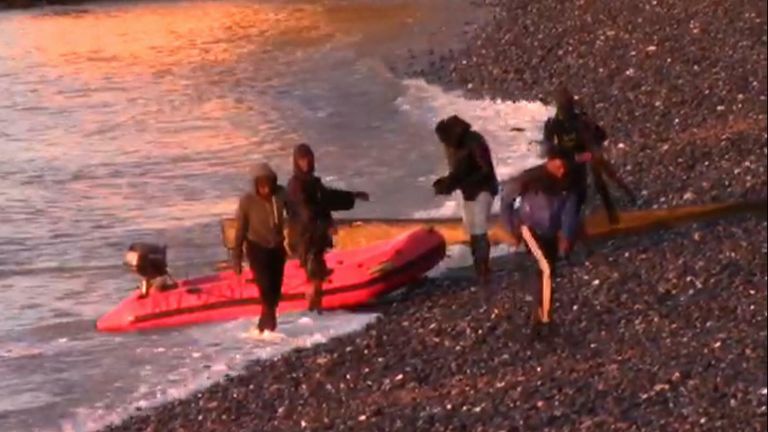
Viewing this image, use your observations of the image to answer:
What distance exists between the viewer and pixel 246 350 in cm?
1280

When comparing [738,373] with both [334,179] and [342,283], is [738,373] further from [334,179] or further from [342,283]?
[334,179]

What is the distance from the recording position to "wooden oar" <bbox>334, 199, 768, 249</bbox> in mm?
12312

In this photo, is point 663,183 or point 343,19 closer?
point 663,183

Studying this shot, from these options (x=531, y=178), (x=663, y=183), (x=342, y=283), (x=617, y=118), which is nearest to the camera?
(x=531, y=178)

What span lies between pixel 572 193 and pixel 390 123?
62.2 ft

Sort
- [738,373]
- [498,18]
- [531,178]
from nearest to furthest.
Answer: [738,373] < [531,178] < [498,18]

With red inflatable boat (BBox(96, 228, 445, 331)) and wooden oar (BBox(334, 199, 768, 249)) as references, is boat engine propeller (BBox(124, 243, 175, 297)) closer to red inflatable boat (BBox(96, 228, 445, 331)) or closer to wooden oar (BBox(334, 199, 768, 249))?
red inflatable boat (BBox(96, 228, 445, 331))

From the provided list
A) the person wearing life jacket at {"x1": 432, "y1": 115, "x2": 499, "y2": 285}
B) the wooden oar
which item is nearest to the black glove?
the person wearing life jacket at {"x1": 432, "y1": 115, "x2": 499, "y2": 285}

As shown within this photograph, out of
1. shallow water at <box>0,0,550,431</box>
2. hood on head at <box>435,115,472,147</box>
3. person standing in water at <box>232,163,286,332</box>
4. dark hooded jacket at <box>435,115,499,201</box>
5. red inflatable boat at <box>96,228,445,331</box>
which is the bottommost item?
shallow water at <box>0,0,550,431</box>

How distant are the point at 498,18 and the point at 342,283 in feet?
88.9

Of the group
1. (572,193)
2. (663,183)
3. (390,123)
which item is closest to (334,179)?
(390,123)

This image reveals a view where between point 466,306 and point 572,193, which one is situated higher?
point 572,193

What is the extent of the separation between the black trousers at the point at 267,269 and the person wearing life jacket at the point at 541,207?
8.84ft

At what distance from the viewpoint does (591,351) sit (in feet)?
31.4
